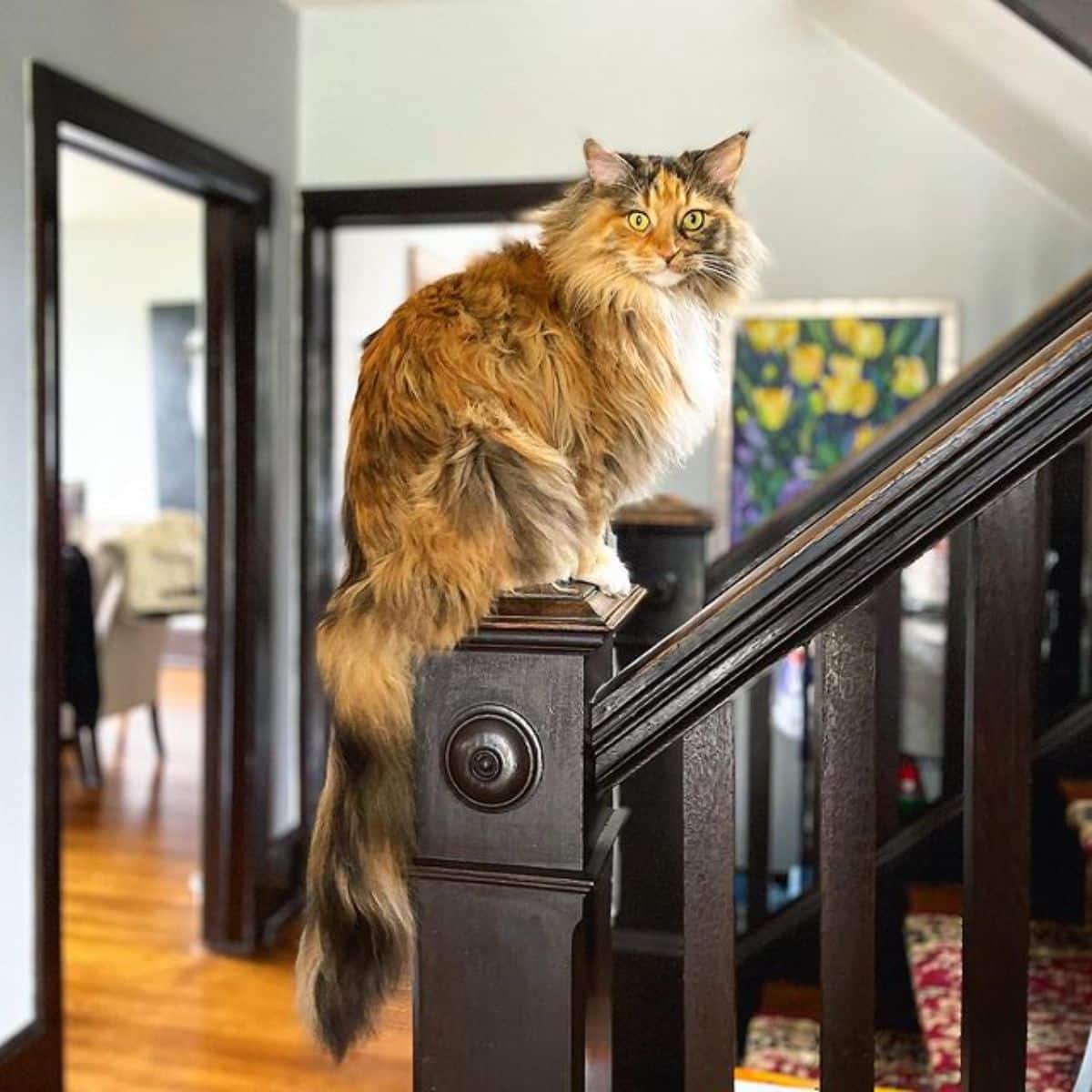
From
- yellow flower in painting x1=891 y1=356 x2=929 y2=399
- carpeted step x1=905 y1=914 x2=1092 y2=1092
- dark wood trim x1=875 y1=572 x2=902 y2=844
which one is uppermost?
yellow flower in painting x1=891 y1=356 x2=929 y2=399

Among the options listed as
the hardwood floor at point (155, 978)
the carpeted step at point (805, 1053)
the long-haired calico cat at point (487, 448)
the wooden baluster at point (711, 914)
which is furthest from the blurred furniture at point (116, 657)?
the wooden baluster at point (711, 914)

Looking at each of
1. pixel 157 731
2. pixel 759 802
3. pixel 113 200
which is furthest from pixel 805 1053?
pixel 113 200

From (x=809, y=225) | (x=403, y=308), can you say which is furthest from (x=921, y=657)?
(x=403, y=308)

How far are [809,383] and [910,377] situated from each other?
27 centimetres

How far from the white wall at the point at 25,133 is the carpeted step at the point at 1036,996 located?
1748 mm

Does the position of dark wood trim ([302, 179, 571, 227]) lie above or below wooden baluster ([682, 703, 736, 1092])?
above

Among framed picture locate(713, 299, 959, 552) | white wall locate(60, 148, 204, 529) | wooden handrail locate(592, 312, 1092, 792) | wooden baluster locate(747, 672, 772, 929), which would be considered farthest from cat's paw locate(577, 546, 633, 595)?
white wall locate(60, 148, 204, 529)

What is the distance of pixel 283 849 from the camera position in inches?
139

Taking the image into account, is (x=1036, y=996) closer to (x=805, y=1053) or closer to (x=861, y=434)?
(x=805, y=1053)

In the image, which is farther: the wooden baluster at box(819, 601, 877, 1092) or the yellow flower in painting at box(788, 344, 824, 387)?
the yellow flower in painting at box(788, 344, 824, 387)

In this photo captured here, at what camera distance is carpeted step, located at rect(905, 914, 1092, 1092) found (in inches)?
60.9

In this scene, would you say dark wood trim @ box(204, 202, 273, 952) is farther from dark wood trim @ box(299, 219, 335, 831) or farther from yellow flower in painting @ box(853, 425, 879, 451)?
yellow flower in painting @ box(853, 425, 879, 451)

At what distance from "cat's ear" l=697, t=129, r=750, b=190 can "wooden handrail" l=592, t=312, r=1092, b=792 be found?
1.28 ft

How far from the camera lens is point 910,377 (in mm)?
3270
